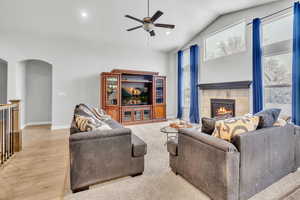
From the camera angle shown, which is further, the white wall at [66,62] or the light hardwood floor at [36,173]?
the white wall at [66,62]

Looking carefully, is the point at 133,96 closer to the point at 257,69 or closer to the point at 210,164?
the point at 257,69

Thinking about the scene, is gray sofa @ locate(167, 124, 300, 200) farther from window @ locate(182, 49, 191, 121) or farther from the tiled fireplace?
window @ locate(182, 49, 191, 121)

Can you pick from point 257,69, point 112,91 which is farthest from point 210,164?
point 112,91

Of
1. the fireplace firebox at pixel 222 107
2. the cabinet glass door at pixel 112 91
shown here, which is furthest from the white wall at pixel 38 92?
the fireplace firebox at pixel 222 107

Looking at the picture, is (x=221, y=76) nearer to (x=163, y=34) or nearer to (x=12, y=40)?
(x=163, y=34)

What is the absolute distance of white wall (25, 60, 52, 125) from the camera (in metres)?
5.62

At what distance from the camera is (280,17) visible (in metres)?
3.66

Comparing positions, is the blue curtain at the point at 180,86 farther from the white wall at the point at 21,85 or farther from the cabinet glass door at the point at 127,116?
the white wall at the point at 21,85

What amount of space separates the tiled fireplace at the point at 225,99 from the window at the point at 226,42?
108 cm

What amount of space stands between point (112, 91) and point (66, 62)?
1.88 metres

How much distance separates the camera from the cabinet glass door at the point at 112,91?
540 cm

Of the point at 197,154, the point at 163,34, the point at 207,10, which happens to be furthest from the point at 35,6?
the point at 197,154

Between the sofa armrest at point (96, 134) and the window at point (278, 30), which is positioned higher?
the window at point (278, 30)

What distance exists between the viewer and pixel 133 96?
6.15 meters
